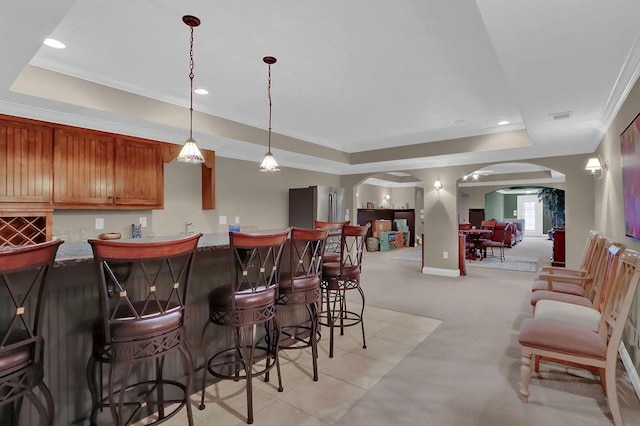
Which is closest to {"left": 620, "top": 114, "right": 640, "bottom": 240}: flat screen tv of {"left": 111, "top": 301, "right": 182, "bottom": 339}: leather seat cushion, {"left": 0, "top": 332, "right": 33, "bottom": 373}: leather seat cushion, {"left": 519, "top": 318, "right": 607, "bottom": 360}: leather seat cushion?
{"left": 519, "top": 318, "right": 607, "bottom": 360}: leather seat cushion

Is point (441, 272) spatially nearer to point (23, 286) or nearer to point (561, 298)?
point (561, 298)

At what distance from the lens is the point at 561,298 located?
2887 millimetres

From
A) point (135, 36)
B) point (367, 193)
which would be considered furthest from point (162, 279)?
point (367, 193)

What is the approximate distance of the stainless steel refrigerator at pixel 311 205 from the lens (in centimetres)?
602

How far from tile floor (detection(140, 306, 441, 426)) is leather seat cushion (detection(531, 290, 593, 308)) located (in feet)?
3.51

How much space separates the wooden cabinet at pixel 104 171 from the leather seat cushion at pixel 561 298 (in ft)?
14.1

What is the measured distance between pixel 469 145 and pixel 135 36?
4751 millimetres

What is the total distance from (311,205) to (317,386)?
3904mm

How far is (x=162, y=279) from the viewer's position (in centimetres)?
210

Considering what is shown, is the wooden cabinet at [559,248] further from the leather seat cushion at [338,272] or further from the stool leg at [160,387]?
the stool leg at [160,387]

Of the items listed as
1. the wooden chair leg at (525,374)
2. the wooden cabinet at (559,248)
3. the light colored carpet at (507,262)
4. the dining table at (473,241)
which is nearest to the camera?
the wooden chair leg at (525,374)

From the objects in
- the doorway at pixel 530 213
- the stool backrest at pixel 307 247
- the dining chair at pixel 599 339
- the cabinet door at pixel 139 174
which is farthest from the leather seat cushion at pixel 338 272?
the doorway at pixel 530 213

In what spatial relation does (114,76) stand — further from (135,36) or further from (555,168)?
(555,168)

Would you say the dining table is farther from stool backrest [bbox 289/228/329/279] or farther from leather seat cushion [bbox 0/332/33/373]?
leather seat cushion [bbox 0/332/33/373]
